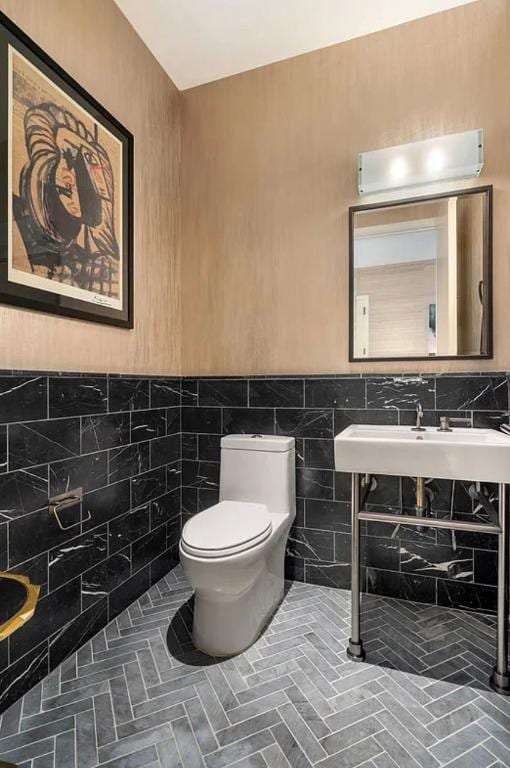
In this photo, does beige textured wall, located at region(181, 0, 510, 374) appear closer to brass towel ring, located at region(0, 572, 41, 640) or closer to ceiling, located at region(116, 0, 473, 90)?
ceiling, located at region(116, 0, 473, 90)

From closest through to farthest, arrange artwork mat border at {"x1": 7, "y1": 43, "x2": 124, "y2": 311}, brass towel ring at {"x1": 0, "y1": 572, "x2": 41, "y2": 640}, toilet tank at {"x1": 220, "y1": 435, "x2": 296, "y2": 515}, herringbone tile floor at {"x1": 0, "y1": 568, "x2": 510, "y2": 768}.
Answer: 1. brass towel ring at {"x1": 0, "y1": 572, "x2": 41, "y2": 640}
2. herringbone tile floor at {"x1": 0, "y1": 568, "x2": 510, "y2": 768}
3. artwork mat border at {"x1": 7, "y1": 43, "x2": 124, "y2": 311}
4. toilet tank at {"x1": 220, "y1": 435, "x2": 296, "y2": 515}

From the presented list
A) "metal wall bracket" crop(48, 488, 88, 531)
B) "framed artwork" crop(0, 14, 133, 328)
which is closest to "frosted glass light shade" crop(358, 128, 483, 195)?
"framed artwork" crop(0, 14, 133, 328)

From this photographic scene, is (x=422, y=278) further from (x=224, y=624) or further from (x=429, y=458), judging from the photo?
(x=224, y=624)

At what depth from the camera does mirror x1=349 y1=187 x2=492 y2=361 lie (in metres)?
1.93

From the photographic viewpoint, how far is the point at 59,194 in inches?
62.0

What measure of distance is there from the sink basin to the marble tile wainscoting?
381 millimetres

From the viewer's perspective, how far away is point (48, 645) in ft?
4.89

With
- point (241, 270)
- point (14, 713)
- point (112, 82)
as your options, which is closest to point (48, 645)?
point (14, 713)

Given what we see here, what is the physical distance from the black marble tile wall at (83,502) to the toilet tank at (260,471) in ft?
1.33

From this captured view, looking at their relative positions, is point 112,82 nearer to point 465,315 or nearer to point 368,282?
point 368,282

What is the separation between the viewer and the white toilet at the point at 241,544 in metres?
1.52

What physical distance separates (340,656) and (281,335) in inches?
60.2

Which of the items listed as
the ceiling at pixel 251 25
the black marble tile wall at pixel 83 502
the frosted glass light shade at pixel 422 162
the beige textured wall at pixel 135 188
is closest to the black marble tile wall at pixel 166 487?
the black marble tile wall at pixel 83 502

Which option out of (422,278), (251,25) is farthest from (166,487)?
(251,25)
